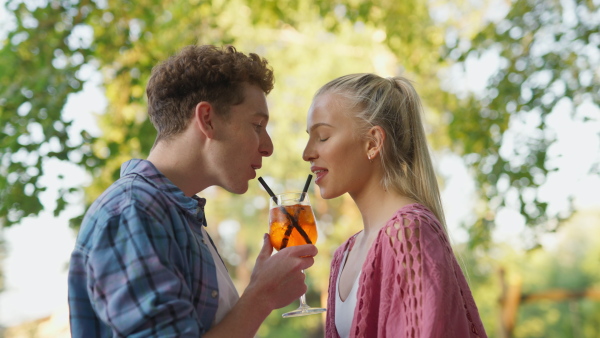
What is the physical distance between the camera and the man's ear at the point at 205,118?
2048 millimetres

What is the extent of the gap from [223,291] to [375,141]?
0.89 m

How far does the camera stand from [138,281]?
62.7 inches

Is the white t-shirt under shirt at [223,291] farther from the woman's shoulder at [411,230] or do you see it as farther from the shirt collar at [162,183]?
the woman's shoulder at [411,230]

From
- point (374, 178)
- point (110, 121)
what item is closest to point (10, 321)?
point (110, 121)

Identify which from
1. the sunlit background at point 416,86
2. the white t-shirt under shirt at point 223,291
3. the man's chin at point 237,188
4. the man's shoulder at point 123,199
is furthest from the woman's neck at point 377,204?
the sunlit background at point 416,86

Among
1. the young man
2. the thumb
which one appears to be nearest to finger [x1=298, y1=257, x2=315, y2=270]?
the young man

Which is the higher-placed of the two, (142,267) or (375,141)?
(375,141)

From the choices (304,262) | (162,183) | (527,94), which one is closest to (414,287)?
(304,262)

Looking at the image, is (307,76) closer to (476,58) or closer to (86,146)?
(476,58)

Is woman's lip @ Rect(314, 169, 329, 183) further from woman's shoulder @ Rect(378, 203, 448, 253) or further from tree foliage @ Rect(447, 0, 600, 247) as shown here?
tree foliage @ Rect(447, 0, 600, 247)

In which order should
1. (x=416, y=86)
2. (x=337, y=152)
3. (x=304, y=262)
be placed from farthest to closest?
(x=416, y=86)
(x=337, y=152)
(x=304, y=262)

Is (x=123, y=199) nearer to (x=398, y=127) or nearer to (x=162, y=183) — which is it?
(x=162, y=183)

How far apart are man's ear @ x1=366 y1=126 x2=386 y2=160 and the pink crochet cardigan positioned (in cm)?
30

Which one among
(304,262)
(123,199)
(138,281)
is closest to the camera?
(138,281)
